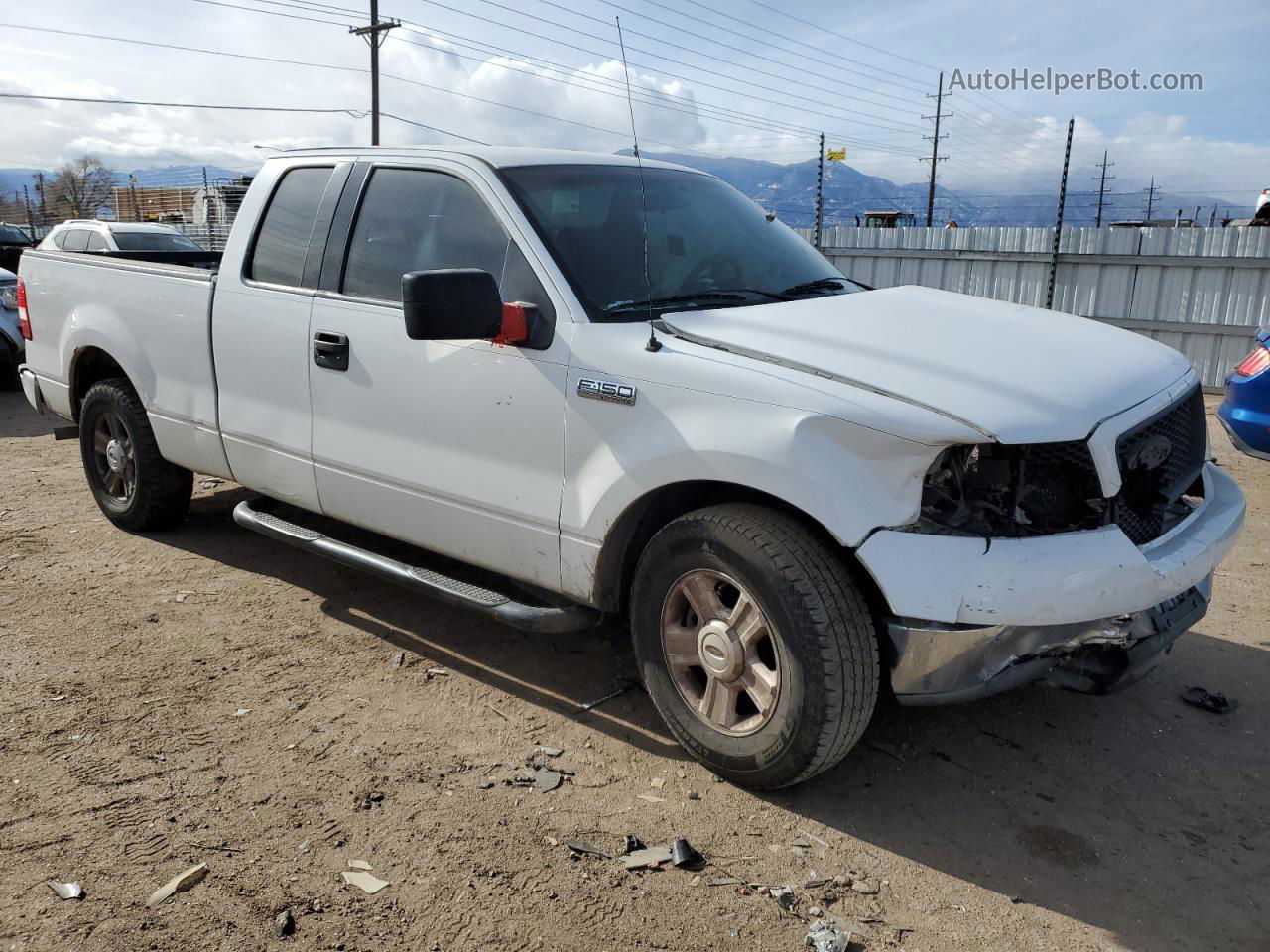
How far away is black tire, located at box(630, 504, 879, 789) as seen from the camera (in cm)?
283

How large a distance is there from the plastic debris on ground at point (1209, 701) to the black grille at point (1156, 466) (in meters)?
0.95

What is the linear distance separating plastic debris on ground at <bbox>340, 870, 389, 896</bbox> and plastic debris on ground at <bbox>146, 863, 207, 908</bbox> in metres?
0.38

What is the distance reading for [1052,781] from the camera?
10.9 ft

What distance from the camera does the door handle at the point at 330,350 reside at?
3.94m

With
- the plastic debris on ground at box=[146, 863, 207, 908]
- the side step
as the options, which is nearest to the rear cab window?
the side step

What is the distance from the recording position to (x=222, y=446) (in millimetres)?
4645

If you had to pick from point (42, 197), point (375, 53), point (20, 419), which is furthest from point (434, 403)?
point (42, 197)

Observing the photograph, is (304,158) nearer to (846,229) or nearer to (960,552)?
(960,552)

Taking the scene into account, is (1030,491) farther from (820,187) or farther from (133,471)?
(820,187)

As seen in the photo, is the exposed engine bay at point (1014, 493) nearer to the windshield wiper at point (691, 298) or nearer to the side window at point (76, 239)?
the windshield wiper at point (691, 298)

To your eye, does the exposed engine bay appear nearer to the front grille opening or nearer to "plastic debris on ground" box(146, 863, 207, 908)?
the front grille opening

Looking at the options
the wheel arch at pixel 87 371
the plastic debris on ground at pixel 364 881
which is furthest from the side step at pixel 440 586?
the wheel arch at pixel 87 371

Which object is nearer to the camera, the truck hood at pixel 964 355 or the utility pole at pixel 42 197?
the truck hood at pixel 964 355

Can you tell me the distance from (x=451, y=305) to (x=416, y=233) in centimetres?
90
